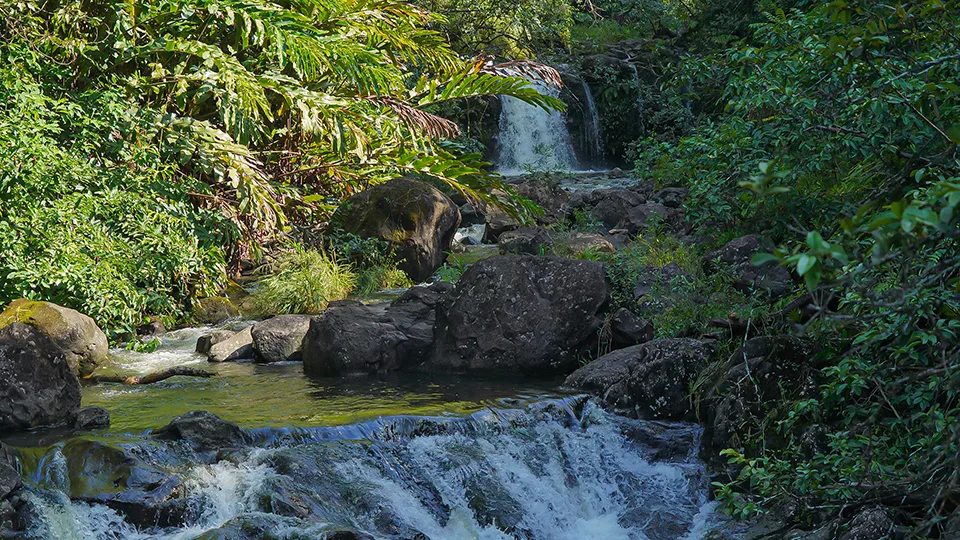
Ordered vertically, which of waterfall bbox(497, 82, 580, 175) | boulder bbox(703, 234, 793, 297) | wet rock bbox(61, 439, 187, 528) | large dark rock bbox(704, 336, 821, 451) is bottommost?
wet rock bbox(61, 439, 187, 528)

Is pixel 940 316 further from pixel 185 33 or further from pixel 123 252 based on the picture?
pixel 185 33

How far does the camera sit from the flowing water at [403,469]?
5863mm

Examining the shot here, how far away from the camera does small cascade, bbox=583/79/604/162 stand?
2200cm

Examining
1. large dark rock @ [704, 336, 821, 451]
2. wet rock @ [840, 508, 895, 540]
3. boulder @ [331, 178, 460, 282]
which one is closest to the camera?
wet rock @ [840, 508, 895, 540]

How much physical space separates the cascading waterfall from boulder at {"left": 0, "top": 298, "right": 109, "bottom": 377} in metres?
3.10

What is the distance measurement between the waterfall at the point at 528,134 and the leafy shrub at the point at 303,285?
9991mm

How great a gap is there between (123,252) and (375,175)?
5.06m

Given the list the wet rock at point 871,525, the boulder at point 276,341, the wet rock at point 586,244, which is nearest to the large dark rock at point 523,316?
the boulder at point 276,341

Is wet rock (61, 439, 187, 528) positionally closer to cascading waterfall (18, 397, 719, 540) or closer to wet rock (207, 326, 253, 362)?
cascading waterfall (18, 397, 719, 540)

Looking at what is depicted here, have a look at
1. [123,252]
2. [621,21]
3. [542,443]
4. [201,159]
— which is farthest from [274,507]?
[621,21]

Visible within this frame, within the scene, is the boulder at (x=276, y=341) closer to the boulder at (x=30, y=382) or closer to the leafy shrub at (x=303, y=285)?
the leafy shrub at (x=303, y=285)

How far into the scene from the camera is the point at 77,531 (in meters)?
5.58

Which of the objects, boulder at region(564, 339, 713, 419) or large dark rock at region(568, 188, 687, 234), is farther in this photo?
large dark rock at region(568, 188, 687, 234)

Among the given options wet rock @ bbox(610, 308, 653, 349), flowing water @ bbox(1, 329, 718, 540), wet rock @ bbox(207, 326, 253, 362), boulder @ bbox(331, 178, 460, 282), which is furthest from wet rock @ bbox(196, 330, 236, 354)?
wet rock @ bbox(610, 308, 653, 349)
